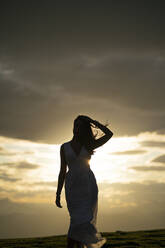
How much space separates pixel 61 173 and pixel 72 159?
0.49 meters

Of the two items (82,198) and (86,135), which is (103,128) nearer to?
(86,135)

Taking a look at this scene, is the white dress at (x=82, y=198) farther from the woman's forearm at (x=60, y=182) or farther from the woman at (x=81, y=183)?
the woman's forearm at (x=60, y=182)

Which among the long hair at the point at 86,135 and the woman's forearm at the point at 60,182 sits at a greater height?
the long hair at the point at 86,135

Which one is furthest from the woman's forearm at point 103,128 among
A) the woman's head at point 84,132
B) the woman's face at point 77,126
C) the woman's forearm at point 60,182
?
the woman's forearm at point 60,182

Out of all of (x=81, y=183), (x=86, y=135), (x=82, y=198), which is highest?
(x=86, y=135)

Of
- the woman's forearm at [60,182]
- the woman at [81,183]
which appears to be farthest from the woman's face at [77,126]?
the woman's forearm at [60,182]

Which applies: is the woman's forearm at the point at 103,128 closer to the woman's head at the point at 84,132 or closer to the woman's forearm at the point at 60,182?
the woman's head at the point at 84,132

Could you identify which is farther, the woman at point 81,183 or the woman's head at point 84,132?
the woman's head at point 84,132

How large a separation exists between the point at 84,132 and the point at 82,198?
5.14 ft

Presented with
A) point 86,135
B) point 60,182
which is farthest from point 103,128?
point 60,182

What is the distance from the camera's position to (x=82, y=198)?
8.47m

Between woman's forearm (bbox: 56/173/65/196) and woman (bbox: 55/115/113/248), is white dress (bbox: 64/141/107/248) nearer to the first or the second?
woman (bbox: 55/115/113/248)

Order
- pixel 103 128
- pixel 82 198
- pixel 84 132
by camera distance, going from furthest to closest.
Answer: pixel 103 128 < pixel 84 132 < pixel 82 198

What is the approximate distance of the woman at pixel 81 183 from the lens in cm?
831
